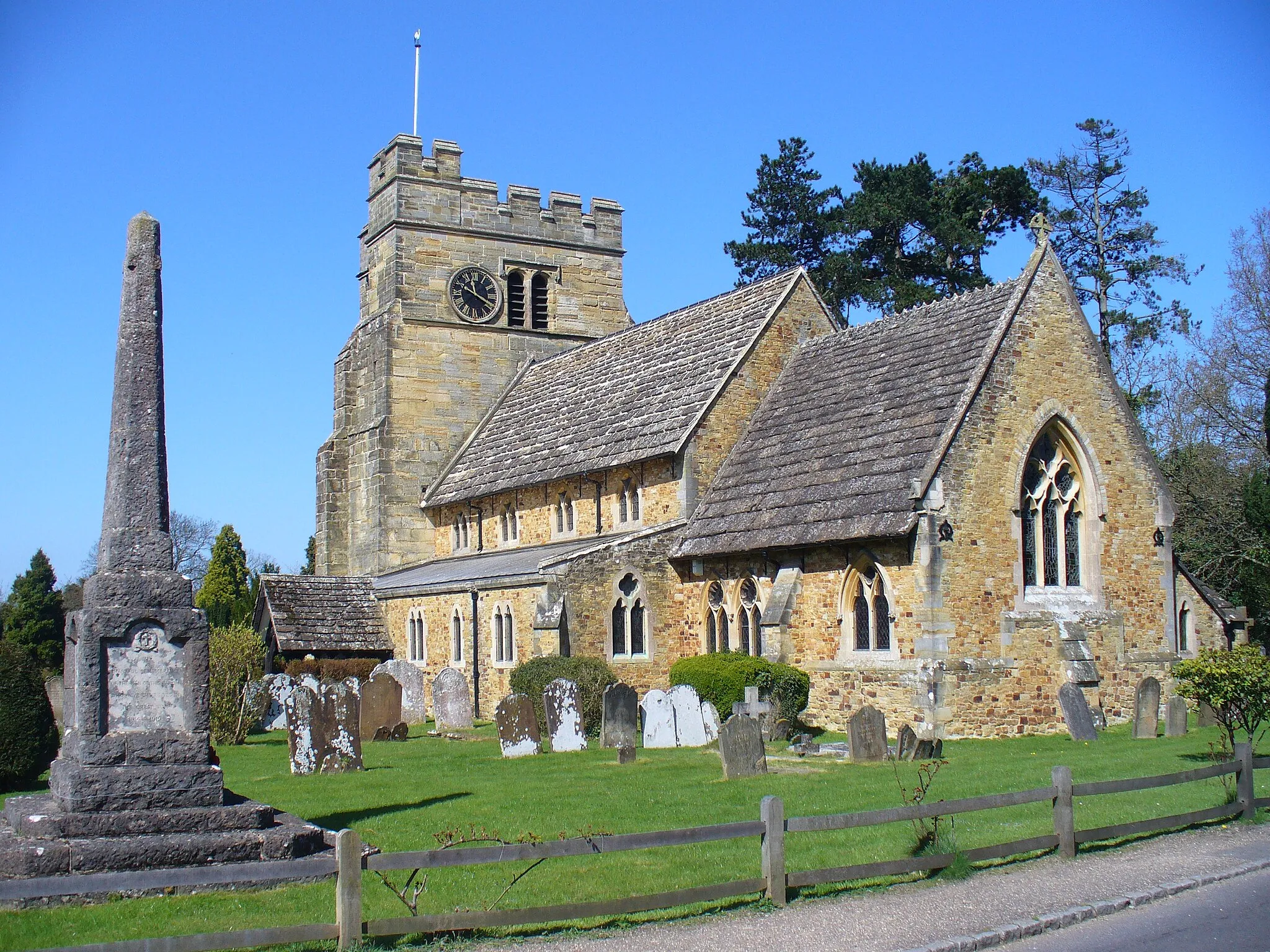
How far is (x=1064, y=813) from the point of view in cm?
1173

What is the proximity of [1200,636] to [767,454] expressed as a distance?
31.6 ft

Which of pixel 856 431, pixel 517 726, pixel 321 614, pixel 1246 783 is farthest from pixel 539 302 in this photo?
pixel 1246 783

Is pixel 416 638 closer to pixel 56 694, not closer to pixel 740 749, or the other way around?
pixel 56 694

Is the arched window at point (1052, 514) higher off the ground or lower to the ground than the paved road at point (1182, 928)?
higher

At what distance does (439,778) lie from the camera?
58.7ft

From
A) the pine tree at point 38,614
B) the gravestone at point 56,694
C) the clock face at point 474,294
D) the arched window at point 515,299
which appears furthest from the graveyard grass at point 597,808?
the pine tree at point 38,614

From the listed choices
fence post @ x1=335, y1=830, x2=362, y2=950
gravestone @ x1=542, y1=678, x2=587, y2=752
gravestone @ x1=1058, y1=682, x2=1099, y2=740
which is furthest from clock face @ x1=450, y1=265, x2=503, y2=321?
fence post @ x1=335, y1=830, x2=362, y2=950

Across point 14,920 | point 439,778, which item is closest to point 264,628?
point 439,778

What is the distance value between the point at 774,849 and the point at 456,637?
69.5ft

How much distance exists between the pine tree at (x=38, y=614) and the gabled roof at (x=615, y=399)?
20750 mm

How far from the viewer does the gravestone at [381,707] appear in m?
24.6

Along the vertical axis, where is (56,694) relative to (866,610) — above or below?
below

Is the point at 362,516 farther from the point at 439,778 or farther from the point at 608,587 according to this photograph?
the point at 439,778

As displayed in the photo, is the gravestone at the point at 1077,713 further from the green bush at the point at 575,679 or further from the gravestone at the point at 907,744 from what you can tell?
the green bush at the point at 575,679
